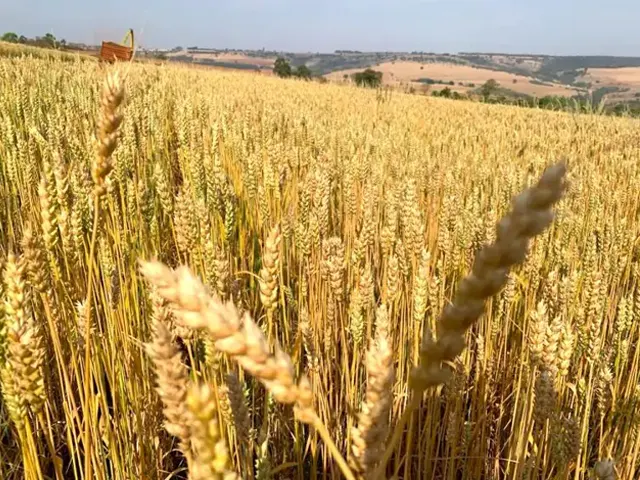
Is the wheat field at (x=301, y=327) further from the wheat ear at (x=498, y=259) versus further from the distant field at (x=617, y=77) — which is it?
the distant field at (x=617, y=77)

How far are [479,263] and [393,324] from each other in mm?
1066

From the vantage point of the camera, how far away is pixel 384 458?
0.32 m

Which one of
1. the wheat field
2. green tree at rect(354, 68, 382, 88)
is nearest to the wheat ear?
the wheat field

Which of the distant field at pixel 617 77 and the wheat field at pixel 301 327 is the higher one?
the distant field at pixel 617 77

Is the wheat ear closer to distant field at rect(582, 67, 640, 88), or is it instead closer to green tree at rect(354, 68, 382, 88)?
green tree at rect(354, 68, 382, 88)

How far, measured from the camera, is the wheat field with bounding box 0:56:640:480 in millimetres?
307

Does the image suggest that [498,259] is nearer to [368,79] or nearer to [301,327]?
[301,327]

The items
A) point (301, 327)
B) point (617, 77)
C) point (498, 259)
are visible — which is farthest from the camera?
point (617, 77)

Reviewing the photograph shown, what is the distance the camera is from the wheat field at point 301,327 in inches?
12.1

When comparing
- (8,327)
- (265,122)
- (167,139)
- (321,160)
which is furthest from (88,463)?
(265,122)

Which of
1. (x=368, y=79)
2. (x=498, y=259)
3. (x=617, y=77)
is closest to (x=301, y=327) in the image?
(x=498, y=259)

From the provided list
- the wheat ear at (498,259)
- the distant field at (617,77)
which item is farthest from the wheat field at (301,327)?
the distant field at (617,77)

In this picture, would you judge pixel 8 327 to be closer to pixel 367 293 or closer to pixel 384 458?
pixel 384 458

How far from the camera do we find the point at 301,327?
974 mm
